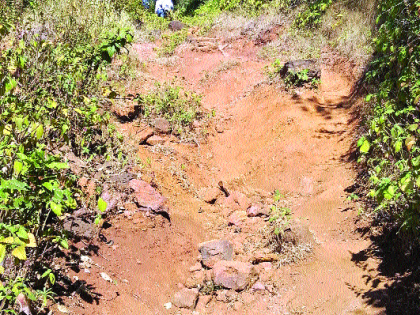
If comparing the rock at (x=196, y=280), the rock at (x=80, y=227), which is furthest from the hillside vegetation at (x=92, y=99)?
the rock at (x=196, y=280)

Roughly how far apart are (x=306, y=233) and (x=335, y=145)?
2.31 metres

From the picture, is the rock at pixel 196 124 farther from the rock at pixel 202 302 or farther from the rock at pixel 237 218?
the rock at pixel 202 302

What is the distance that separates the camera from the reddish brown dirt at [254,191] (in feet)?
12.1

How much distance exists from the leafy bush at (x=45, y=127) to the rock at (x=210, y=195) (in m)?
1.50

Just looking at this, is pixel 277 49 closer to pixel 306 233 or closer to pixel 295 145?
pixel 295 145

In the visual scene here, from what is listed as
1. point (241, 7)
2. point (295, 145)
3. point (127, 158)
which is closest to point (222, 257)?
point (127, 158)

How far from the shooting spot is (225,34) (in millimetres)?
10938

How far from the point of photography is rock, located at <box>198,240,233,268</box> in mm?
4387

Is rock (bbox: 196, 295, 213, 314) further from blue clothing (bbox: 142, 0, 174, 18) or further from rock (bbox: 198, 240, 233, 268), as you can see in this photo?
blue clothing (bbox: 142, 0, 174, 18)

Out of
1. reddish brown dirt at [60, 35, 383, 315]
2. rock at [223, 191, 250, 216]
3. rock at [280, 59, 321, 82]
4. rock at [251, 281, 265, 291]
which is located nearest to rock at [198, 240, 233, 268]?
reddish brown dirt at [60, 35, 383, 315]

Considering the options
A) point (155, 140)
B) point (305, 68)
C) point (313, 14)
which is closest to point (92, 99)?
point (155, 140)

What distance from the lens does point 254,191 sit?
5.82 metres

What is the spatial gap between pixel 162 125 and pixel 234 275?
3.31 meters

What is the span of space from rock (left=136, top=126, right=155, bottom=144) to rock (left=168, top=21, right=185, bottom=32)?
707cm
